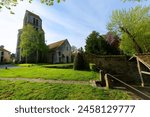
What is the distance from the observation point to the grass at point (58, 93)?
10.8 m

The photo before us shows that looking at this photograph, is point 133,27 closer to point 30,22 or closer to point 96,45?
point 96,45

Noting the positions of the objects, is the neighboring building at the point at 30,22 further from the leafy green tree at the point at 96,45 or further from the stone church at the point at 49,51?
the leafy green tree at the point at 96,45

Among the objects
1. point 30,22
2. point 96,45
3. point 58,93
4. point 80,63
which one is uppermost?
point 30,22

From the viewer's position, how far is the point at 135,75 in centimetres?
1920

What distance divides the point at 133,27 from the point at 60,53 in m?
26.3

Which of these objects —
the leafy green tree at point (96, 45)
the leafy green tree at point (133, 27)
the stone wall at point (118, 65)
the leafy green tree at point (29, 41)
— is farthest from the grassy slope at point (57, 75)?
the leafy green tree at point (29, 41)

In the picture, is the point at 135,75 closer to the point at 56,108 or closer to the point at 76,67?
the point at 76,67

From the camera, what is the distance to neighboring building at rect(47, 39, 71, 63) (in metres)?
51.3

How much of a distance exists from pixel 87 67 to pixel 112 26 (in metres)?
12.0

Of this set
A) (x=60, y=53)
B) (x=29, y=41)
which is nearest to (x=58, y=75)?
(x=29, y=41)

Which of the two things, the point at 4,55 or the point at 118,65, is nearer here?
the point at 118,65

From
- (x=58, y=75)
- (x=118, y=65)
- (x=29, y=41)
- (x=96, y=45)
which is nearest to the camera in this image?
(x=118, y=65)

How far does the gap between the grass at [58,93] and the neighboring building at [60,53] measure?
3792cm

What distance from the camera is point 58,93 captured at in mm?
11555
